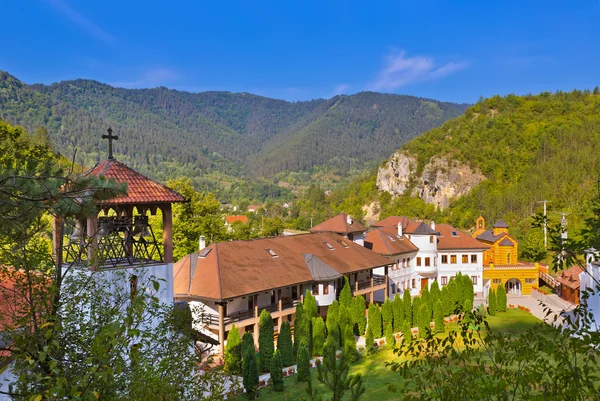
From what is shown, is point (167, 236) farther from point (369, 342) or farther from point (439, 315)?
point (439, 315)

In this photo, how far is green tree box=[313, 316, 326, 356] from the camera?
22.4 metres

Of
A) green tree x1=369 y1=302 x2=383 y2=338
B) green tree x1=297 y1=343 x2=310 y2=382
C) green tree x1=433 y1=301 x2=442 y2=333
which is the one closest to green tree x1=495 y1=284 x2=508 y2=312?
green tree x1=433 y1=301 x2=442 y2=333

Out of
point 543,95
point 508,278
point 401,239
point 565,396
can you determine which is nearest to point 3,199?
point 565,396

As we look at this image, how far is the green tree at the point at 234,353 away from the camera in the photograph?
19.0 meters

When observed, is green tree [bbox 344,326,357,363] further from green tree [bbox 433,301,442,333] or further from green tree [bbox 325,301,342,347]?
green tree [bbox 433,301,442,333]

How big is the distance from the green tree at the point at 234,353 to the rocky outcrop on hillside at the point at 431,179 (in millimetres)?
70594

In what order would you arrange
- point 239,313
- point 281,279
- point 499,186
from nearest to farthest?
point 239,313, point 281,279, point 499,186

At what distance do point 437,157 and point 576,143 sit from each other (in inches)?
916

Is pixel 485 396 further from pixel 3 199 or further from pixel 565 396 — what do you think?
pixel 3 199

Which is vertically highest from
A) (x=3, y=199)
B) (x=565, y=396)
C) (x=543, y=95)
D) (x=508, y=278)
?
(x=543, y=95)

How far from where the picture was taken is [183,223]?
3344 cm

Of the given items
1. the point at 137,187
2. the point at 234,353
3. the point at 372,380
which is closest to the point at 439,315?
the point at 372,380

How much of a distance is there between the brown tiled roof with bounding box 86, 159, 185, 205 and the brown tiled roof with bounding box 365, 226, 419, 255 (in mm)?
25436

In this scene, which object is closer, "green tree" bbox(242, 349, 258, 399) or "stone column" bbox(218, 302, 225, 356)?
"green tree" bbox(242, 349, 258, 399)
